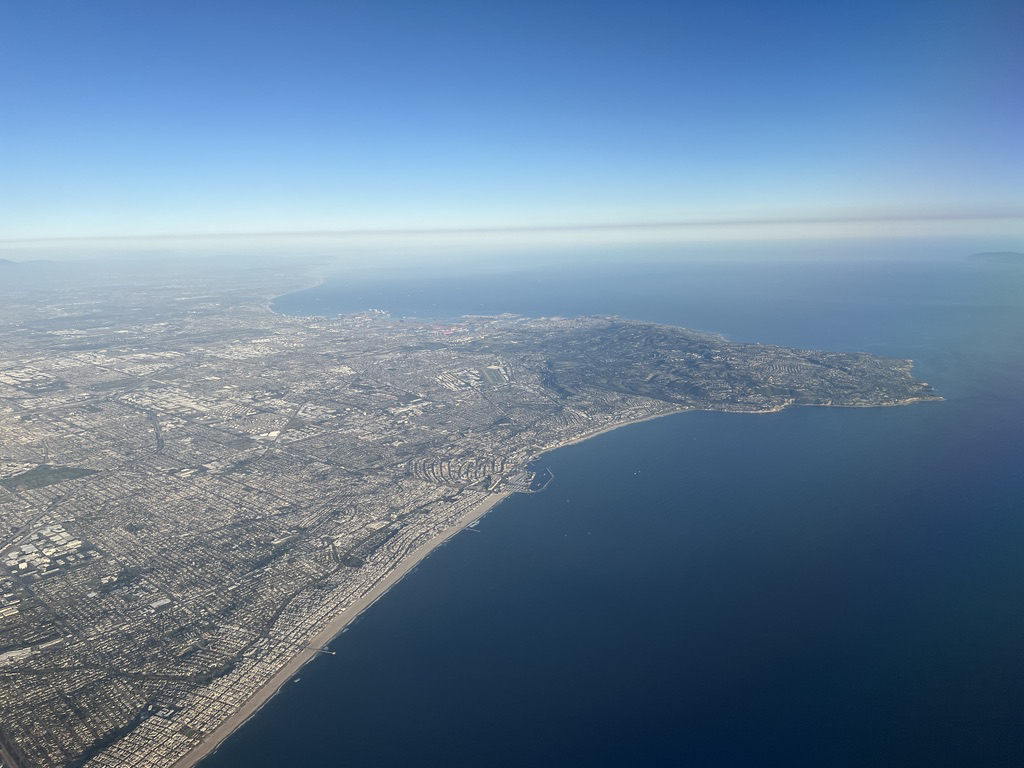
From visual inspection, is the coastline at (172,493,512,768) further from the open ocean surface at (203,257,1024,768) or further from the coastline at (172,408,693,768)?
the open ocean surface at (203,257,1024,768)

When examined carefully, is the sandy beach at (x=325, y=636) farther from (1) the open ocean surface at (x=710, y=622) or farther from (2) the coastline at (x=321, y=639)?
(1) the open ocean surface at (x=710, y=622)

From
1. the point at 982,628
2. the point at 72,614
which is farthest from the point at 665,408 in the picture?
the point at 72,614

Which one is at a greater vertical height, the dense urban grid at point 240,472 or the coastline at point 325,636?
the dense urban grid at point 240,472

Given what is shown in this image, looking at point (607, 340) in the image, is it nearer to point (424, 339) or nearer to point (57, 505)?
point (424, 339)

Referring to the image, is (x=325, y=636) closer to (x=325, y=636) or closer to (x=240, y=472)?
(x=325, y=636)

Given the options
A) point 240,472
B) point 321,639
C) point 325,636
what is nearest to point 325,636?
point 325,636

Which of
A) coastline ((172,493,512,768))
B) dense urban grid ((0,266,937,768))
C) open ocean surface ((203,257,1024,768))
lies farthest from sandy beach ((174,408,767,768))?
open ocean surface ((203,257,1024,768))

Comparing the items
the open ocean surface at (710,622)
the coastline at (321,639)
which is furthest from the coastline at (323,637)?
the open ocean surface at (710,622)
